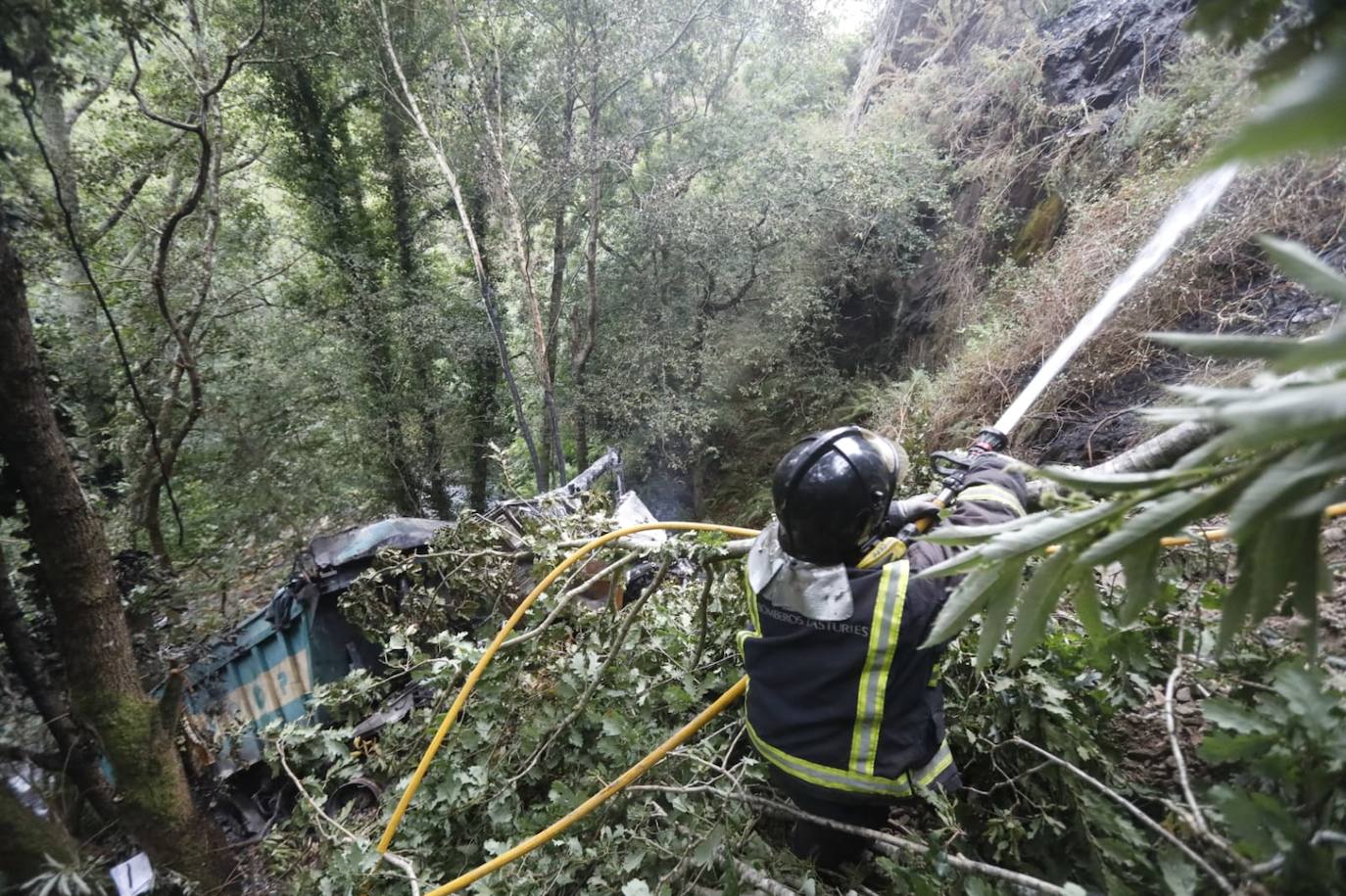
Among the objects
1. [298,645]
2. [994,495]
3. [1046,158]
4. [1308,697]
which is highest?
[1046,158]

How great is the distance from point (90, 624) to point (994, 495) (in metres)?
3.38

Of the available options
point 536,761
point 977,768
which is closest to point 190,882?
point 536,761

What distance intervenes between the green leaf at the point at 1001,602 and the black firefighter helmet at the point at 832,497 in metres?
0.77

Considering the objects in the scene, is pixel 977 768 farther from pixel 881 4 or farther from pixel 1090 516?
pixel 881 4

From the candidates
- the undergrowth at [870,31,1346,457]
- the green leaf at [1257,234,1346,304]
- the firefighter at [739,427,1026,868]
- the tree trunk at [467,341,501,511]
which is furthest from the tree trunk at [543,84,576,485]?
the green leaf at [1257,234,1346,304]

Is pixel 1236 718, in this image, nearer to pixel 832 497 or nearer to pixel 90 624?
pixel 832 497

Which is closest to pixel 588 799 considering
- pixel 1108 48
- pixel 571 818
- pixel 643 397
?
pixel 571 818

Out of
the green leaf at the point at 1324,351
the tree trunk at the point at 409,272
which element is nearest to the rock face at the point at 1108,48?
the green leaf at the point at 1324,351

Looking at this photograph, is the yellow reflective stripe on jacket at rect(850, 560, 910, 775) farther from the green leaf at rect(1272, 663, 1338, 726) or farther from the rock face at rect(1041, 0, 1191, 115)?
the rock face at rect(1041, 0, 1191, 115)

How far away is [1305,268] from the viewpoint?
61 cm

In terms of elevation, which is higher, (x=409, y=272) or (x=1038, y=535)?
(x=409, y=272)

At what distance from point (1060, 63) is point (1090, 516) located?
8715 mm

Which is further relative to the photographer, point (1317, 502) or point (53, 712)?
point (53, 712)

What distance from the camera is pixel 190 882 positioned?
2434 millimetres
